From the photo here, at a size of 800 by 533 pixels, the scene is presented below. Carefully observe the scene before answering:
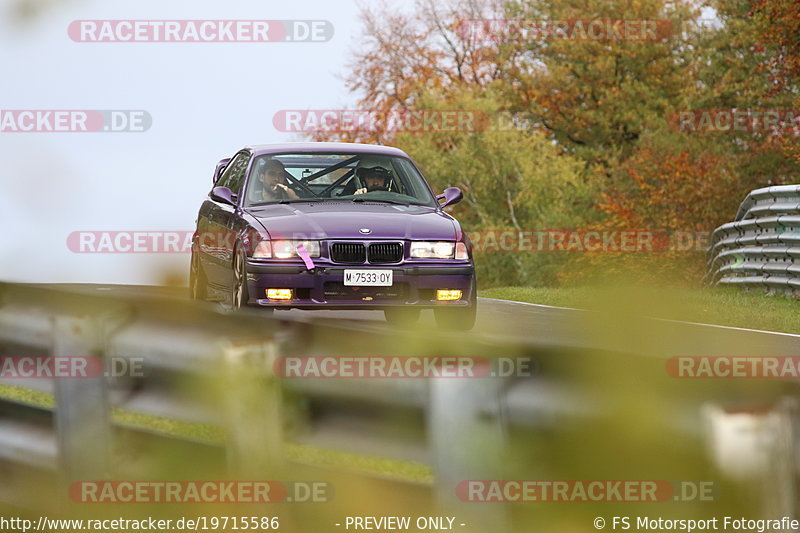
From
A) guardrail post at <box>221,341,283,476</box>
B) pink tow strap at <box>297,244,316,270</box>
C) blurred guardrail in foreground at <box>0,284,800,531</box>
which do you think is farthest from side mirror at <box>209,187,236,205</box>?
guardrail post at <box>221,341,283,476</box>

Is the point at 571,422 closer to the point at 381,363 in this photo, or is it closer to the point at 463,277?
the point at 381,363

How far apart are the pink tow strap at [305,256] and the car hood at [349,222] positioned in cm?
10

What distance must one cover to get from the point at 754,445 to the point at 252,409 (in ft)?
4.11

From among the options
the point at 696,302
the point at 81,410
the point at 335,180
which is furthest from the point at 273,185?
the point at 696,302

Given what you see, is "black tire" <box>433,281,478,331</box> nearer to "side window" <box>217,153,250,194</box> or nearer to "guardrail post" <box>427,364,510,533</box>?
"side window" <box>217,153,250,194</box>

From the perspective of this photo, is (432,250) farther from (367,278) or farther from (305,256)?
(305,256)

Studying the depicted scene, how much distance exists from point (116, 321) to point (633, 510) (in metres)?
2.07

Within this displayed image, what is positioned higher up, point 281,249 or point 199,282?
point 281,249

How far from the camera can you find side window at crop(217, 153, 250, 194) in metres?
13.1

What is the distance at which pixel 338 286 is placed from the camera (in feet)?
37.8

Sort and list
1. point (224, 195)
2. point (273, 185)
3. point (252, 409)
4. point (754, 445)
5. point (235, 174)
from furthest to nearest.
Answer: point (235, 174), point (273, 185), point (224, 195), point (252, 409), point (754, 445)

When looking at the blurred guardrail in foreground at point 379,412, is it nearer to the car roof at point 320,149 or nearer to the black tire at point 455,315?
the black tire at point 455,315

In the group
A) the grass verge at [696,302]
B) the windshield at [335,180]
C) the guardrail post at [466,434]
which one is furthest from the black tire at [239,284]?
the guardrail post at [466,434]

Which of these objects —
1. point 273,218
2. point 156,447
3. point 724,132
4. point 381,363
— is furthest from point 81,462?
point 724,132
